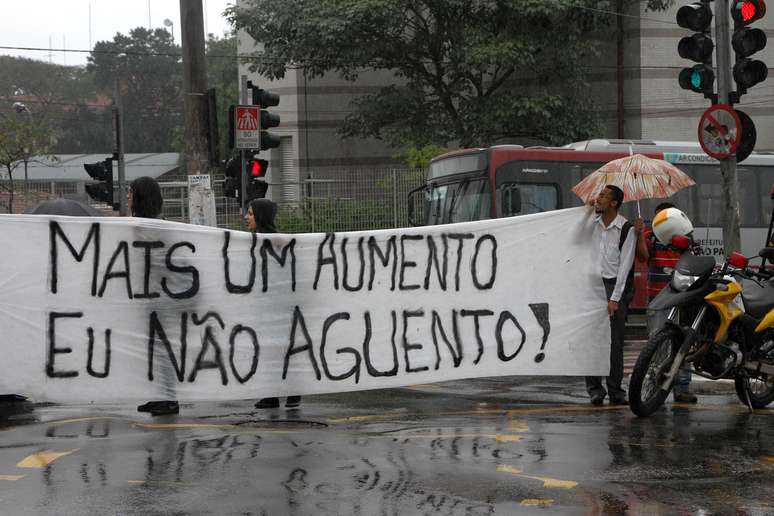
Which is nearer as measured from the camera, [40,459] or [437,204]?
[40,459]

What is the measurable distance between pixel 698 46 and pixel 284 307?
6200 mm

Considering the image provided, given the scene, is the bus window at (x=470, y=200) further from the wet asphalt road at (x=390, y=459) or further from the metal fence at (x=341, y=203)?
the wet asphalt road at (x=390, y=459)

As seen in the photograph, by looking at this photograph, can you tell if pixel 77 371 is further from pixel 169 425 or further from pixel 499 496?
pixel 499 496

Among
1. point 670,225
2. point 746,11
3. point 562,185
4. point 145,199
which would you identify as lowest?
point 670,225

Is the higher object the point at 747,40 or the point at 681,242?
the point at 747,40

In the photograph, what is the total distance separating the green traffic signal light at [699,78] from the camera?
1252cm

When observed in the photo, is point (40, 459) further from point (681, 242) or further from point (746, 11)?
point (746, 11)

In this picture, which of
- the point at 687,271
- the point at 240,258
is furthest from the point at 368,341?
the point at 687,271

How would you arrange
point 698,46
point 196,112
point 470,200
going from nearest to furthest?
point 698,46 < point 196,112 < point 470,200

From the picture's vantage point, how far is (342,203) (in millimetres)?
26547

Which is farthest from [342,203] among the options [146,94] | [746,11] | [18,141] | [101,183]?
[146,94]

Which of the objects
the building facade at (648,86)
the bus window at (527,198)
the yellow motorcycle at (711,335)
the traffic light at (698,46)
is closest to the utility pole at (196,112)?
the traffic light at (698,46)

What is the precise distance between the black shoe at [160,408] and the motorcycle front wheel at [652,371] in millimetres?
3288

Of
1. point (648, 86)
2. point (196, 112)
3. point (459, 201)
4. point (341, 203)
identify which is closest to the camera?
point (196, 112)
